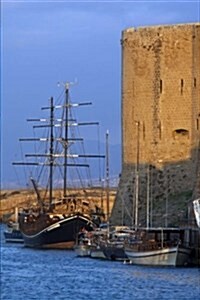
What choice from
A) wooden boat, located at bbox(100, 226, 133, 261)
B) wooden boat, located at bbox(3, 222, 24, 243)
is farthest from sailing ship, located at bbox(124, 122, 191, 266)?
wooden boat, located at bbox(3, 222, 24, 243)

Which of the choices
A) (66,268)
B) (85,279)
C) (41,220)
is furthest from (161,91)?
(85,279)

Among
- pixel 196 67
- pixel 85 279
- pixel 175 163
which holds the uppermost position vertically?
pixel 196 67

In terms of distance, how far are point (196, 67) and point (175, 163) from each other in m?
3.22

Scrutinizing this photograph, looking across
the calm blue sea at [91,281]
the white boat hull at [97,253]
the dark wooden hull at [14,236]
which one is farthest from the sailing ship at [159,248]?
the dark wooden hull at [14,236]

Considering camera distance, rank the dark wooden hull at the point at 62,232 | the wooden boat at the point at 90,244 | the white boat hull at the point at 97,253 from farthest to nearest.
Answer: the dark wooden hull at the point at 62,232
the wooden boat at the point at 90,244
the white boat hull at the point at 97,253

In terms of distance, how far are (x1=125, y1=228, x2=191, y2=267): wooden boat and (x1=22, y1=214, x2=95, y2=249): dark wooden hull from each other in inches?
406

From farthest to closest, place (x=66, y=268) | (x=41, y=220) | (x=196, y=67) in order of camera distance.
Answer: (x=41, y=220) → (x=196, y=67) → (x=66, y=268)

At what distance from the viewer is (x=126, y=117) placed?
47000 millimetres

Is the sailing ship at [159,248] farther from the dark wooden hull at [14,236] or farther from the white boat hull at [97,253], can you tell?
the dark wooden hull at [14,236]

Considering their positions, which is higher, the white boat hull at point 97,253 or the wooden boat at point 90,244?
the wooden boat at point 90,244

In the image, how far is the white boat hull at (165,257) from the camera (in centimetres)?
3556

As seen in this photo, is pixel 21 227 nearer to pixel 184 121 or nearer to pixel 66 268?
pixel 184 121

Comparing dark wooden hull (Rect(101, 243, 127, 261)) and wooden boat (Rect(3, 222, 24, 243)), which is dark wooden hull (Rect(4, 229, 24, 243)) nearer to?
wooden boat (Rect(3, 222, 24, 243))

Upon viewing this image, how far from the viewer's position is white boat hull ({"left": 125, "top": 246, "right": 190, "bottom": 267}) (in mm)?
35562
